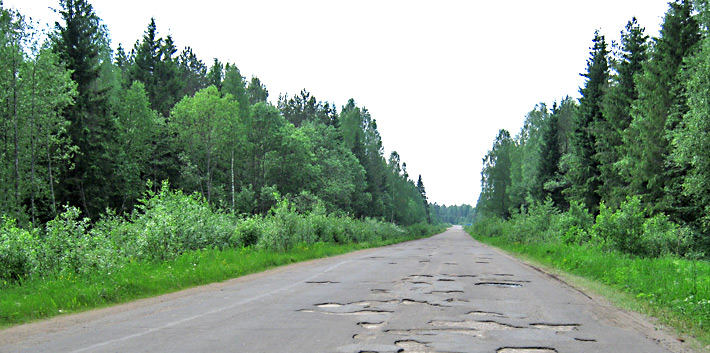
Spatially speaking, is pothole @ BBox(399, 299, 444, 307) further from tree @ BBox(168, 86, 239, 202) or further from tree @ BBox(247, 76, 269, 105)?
tree @ BBox(247, 76, 269, 105)

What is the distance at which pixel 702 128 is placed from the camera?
20.3 metres

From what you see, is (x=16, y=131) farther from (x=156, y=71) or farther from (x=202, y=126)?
(x=156, y=71)

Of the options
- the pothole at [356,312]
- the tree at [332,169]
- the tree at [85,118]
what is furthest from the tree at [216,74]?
the pothole at [356,312]

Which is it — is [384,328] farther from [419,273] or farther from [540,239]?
[540,239]

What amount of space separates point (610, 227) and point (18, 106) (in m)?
32.6

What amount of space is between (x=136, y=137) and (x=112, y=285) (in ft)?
120

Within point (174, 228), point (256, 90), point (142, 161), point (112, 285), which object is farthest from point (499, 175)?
point (112, 285)

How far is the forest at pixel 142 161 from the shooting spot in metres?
14.6

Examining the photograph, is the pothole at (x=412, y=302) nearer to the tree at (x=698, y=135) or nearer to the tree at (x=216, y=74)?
the tree at (x=698, y=135)

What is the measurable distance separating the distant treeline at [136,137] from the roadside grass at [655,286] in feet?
43.2

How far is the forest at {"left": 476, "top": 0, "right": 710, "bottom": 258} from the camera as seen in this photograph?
1834 centimetres

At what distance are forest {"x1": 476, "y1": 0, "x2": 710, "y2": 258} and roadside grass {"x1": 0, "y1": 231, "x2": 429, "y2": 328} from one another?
1359 cm

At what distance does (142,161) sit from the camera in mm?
44531

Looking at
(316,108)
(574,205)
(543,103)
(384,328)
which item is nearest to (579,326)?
(384,328)
